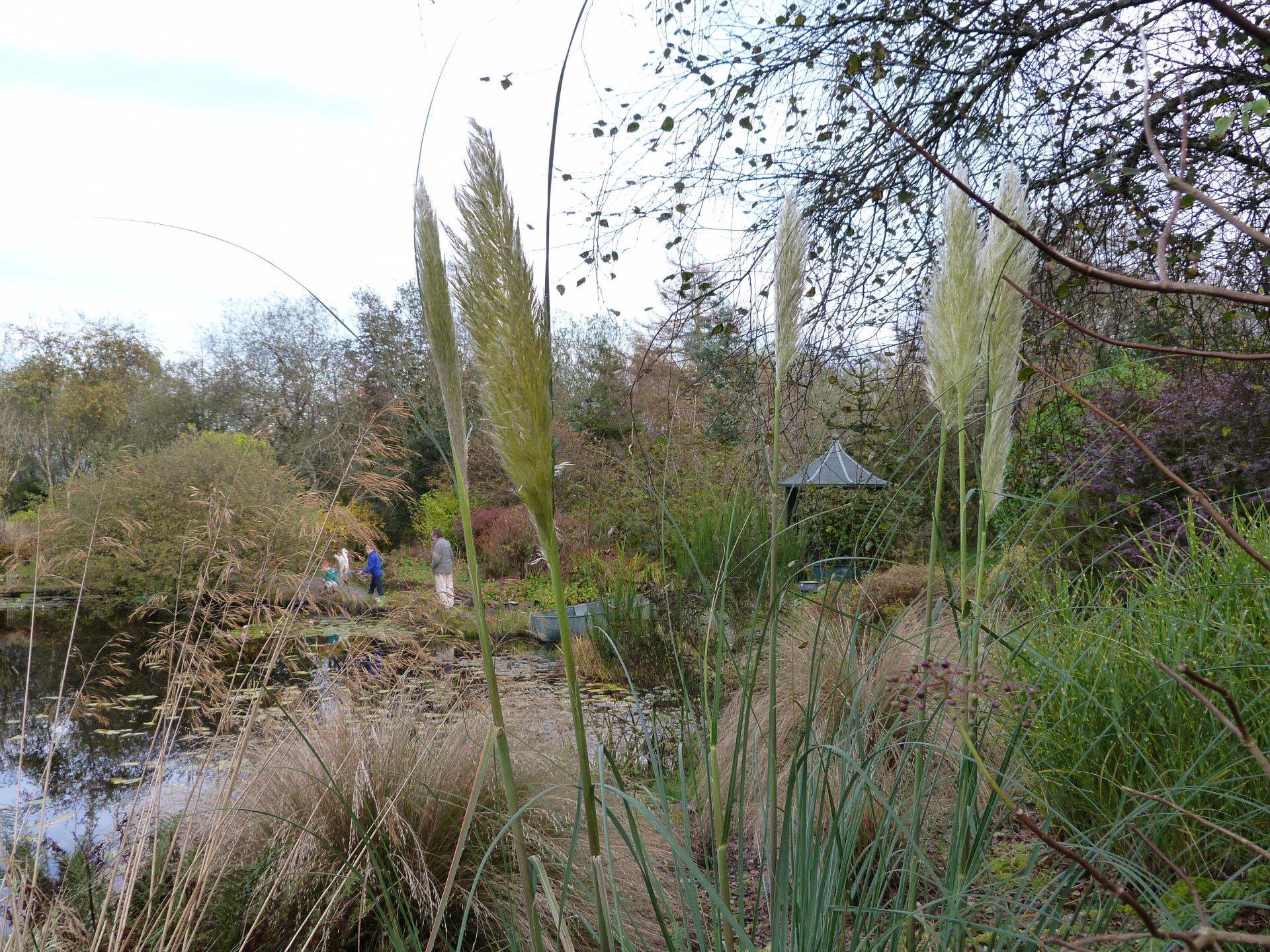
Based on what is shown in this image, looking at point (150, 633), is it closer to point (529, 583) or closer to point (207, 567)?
point (529, 583)

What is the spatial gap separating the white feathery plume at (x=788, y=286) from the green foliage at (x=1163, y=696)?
1075 mm

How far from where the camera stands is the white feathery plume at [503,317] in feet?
3.46

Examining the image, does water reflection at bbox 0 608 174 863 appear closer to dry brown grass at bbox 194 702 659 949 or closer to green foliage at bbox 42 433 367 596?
dry brown grass at bbox 194 702 659 949

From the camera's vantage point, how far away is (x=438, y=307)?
44.7 inches

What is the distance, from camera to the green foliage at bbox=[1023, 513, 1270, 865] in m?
2.27

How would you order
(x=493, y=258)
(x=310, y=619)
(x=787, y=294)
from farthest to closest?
(x=310, y=619)
(x=787, y=294)
(x=493, y=258)

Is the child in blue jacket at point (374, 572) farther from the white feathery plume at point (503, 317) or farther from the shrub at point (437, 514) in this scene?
the white feathery plume at point (503, 317)

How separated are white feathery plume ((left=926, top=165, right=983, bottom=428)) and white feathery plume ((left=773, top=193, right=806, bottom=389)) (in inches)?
12.4

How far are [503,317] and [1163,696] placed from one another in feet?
7.82

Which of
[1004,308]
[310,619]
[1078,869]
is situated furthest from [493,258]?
[310,619]

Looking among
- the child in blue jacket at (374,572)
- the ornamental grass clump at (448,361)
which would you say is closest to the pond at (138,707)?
the ornamental grass clump at (448,361)

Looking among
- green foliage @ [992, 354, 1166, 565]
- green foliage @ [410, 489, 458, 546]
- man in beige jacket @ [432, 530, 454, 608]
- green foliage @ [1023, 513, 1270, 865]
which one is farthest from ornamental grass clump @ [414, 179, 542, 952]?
green foliage @ [410, 489, 458, 546]

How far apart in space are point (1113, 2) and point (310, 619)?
4661 mm

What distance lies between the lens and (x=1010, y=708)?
2.71 m
